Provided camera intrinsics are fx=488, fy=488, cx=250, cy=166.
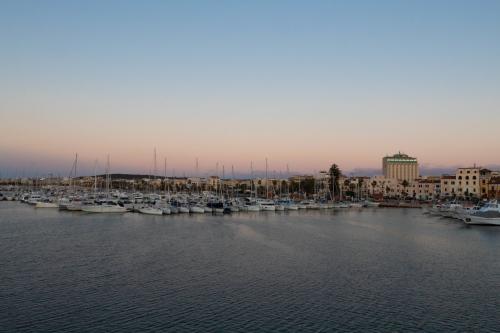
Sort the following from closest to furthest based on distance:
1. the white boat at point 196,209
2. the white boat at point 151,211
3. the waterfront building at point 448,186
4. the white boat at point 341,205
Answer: the white boat at point 151,211
the white boat at point 196,209
the white boat at point 341,205
the waterfront building at point 448,186

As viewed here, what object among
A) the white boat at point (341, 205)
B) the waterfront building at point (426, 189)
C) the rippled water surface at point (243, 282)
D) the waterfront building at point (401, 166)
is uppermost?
the waterfront building at point (401, 166)

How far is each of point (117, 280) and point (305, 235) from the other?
22.2 m

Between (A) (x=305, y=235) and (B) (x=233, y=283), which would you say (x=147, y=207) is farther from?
(B) (x=233, y=283)

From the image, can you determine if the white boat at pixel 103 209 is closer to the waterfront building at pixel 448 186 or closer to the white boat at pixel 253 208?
the white boat at pixel 253 208

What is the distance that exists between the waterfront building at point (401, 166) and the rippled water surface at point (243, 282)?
430 feet

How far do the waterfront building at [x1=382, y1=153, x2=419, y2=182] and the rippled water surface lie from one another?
5156 inches

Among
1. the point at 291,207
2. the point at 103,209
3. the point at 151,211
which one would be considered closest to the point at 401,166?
the point at 291,207

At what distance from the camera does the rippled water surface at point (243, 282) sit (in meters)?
17.5

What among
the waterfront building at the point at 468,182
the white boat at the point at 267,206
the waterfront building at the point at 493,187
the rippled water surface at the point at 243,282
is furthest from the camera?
the waterfront building at the point at 468,182

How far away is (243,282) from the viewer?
76.2 ft

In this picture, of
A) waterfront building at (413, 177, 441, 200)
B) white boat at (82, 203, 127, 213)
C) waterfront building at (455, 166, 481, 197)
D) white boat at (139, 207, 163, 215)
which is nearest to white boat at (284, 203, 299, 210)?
white boat at (139, 207, 163, 215)

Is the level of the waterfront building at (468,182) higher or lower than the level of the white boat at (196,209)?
higher

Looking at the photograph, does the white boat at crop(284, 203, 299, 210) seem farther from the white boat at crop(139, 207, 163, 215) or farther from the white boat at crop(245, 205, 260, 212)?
the white boat at crop(139, 207, 163, 215)

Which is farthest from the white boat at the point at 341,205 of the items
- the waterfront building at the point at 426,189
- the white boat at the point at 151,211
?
the waterfront building at the point at 426,189
